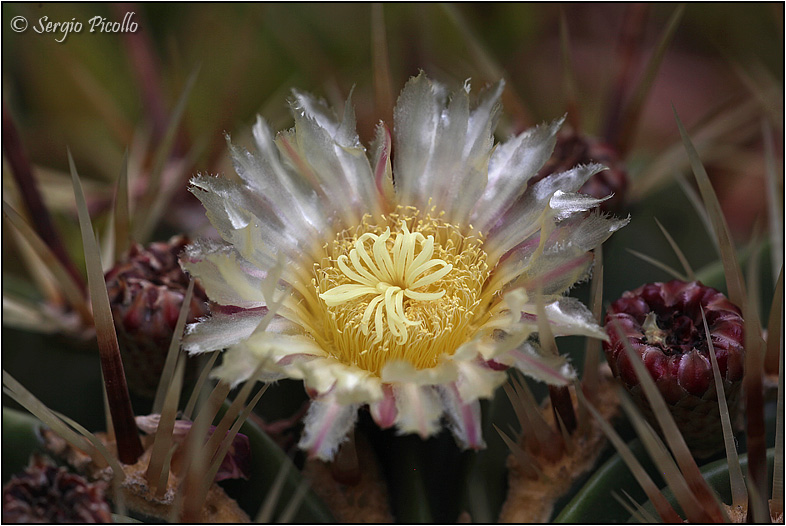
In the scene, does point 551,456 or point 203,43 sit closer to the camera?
point 551,456

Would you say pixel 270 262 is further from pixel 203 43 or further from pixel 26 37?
pixel 26 37

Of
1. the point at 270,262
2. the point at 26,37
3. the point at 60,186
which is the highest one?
the point at 26,37

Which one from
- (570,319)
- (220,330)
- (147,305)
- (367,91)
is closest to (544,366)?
(570,319)

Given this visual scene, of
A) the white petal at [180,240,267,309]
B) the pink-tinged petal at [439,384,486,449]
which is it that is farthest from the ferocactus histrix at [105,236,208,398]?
the pink-tinged petal at [439,384,486,449]

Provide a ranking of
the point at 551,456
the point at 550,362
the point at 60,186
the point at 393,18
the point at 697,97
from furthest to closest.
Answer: the point at 697,97 < the point at 393,18 < the point at 60,186 < the point at 551,456 < the point at 550,362

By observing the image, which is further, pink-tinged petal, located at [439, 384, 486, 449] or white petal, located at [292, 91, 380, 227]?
white petal, located at [292, 91, 380, 227]

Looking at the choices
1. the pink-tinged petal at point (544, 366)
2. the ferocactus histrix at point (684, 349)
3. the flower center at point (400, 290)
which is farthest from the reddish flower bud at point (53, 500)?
the ferocactus histrix at point (684, 349)

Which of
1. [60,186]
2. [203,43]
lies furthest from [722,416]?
[203,43]

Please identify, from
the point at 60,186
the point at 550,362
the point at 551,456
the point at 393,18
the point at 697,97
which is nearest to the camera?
the point at 550,362

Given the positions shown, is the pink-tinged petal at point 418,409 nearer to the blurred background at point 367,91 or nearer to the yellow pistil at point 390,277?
the yellow pistil at point 390,277

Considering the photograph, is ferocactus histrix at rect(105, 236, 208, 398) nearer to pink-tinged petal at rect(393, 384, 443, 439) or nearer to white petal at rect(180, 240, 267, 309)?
white petal at rect(180, 240, 267, 309)
